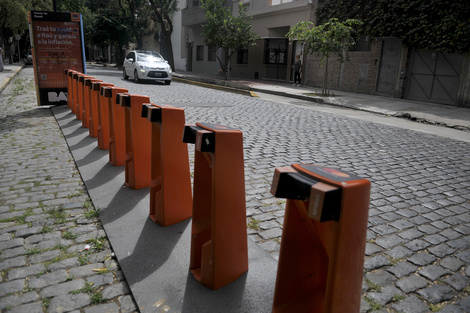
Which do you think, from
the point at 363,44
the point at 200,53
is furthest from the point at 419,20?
the point at 200,53

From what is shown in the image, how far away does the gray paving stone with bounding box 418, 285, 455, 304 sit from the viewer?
8.18ft

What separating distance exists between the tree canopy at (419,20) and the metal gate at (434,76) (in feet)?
1.59

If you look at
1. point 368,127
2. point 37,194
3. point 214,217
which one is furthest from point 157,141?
point 368,127

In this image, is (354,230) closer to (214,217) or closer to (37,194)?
(214,217)

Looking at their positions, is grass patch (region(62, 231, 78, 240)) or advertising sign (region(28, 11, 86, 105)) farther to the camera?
advertising sign (region(28, 11, 86, 105))

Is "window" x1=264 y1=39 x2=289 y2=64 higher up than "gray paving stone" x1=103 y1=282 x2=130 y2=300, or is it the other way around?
"window" x1=264 y1=39 x2=289 y2=64

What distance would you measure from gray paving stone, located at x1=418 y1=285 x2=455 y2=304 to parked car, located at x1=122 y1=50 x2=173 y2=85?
18.3 m

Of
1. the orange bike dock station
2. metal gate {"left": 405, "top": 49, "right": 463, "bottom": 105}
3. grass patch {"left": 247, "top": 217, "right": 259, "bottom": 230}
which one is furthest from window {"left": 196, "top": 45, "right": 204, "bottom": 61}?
grass patch {"left": 247, "top": 217, "right": 259, "bottom": 230}

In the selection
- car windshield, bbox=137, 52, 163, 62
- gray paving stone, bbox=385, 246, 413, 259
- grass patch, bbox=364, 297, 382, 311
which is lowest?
gray paving stone, bbox=385, 246, 413, 259

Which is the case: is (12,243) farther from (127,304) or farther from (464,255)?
(464,255)

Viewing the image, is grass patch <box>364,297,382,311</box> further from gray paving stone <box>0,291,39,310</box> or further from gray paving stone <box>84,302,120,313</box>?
gray paving stone <box>0,291,39,310</box>

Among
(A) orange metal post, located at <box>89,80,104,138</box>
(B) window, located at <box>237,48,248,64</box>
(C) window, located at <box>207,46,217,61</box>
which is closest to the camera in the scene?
(A) orange metal post, located at <box>89,80,104,138</box>

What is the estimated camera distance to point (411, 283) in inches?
105

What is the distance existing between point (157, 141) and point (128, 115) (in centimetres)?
94
